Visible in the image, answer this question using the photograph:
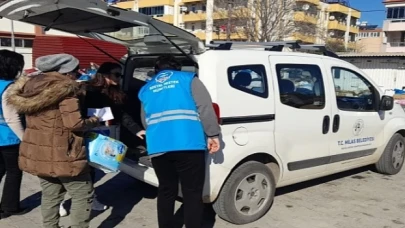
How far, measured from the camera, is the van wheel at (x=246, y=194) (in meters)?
3.75

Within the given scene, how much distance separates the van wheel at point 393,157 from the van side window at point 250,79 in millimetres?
2775

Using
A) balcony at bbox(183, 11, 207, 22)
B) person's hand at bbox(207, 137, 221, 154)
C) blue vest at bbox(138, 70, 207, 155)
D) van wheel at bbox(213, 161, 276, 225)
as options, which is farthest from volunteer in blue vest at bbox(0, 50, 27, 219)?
balcony at bbox(183, 11, 207, 22)

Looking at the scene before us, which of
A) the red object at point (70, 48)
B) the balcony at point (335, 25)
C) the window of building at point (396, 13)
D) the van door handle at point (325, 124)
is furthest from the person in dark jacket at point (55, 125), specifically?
the balcony at point (335, 25)

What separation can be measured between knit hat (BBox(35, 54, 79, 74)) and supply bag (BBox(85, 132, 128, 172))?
0.58 meters

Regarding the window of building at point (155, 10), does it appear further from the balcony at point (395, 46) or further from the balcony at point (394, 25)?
the balcony at point (395, 46)

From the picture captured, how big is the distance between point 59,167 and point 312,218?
2690 millimetres

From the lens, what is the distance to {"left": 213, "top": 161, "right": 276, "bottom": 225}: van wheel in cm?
375

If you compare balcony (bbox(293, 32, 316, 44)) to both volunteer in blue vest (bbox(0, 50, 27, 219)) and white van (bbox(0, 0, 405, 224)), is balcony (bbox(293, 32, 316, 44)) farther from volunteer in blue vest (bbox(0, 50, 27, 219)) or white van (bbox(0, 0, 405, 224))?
volunteer in blue vest (bbox(0, 50, 27, 219))

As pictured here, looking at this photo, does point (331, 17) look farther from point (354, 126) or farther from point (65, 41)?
A: point (354, 126)

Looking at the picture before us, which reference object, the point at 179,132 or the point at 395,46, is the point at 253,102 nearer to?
the point at 179,132

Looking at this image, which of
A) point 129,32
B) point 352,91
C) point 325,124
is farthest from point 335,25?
point 129,32

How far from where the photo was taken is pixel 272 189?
4.11m

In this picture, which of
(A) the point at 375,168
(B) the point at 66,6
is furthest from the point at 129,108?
(A) the point at 375,168

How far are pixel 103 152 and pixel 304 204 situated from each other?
8.38 ft
